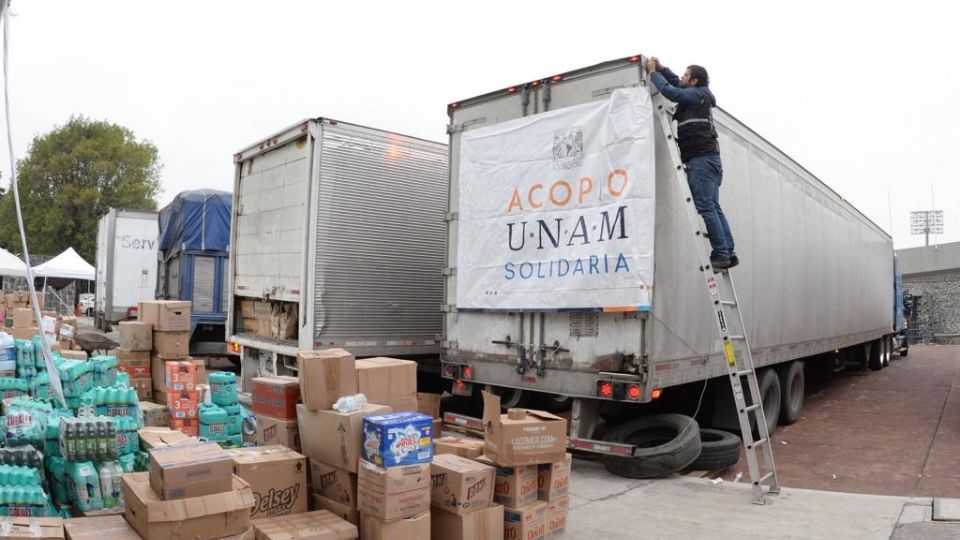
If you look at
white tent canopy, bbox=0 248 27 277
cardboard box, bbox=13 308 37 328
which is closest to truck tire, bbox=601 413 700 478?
cardboard box, bbox=13 308 37 328

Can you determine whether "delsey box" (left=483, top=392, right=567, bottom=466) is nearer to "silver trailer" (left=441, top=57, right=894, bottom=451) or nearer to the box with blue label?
the box with blue label

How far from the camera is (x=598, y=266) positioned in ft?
20.8

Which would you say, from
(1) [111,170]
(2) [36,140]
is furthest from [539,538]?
(2) [36,140]

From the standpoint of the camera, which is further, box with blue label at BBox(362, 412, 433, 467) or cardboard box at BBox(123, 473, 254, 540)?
box with blue label at BBox(362, 412, 433, 467)

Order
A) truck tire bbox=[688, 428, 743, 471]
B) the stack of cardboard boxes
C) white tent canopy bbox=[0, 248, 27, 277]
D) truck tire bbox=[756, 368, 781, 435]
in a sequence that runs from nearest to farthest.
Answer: truck tire bbox=[688, 428, 743, 471] → the stack of cardboard boxes → truck tire bbox=[756, 368, 781, 435] → white tent canopy bbox=[0, 248, 27, 277]

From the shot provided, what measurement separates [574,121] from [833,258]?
7.88 metres

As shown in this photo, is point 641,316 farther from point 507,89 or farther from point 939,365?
point 939,365

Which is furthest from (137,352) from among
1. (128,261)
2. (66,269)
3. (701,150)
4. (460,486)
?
(66,269)

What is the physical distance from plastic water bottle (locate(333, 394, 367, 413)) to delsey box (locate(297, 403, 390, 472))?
39mm

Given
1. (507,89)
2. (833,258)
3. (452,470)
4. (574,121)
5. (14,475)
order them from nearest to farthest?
(14,475)
(452,470)
(574,121)
(507,89)
(833,258)

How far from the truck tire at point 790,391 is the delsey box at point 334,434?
692cm

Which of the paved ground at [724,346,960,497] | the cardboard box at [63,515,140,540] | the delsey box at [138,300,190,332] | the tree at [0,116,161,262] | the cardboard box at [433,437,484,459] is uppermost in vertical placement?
the tree at [0,116,161,262]

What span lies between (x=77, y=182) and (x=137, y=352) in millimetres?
37786

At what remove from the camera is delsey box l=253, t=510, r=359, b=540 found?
155 inches
